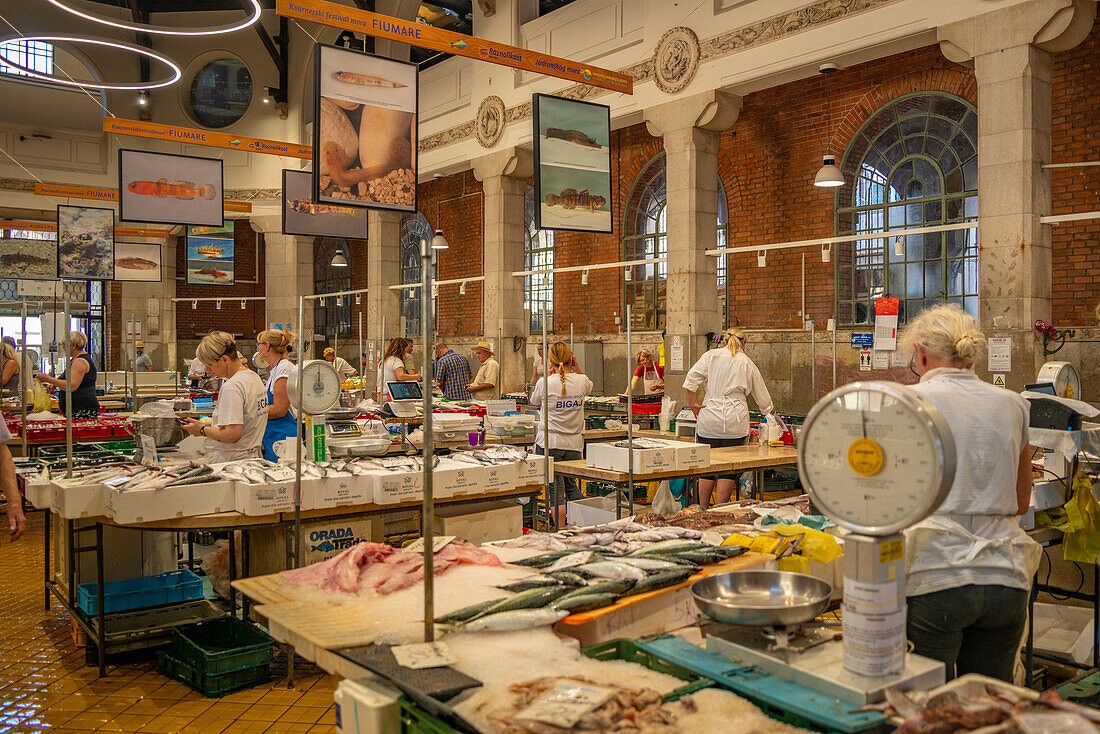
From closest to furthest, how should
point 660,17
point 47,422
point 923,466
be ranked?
point 923,466 → point 47,422 → point 660,17

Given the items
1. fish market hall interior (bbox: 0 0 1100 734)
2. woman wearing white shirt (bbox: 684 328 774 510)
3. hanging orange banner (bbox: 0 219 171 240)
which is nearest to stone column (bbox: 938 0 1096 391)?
fish market hall interior (bbox: 0 0 1100 734)

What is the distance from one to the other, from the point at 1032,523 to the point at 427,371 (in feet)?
11.8

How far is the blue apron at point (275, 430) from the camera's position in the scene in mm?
6574

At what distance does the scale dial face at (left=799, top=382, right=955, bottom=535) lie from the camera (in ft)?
6.71

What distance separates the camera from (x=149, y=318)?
22578mm

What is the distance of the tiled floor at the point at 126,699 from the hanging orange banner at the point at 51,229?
1771cm

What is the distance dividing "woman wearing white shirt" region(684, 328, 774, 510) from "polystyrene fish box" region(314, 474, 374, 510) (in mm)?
3818

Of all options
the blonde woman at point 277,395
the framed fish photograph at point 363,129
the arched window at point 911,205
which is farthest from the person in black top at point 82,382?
the arched window at point 911,205

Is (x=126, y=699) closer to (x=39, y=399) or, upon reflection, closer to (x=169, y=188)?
(x=39, y=399)

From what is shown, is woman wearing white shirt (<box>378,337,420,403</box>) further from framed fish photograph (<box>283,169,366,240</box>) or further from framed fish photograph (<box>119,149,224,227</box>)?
framed fish photograph (<box>119,149,224,227</box>)

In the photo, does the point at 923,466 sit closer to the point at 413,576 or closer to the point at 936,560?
the point at 936,560

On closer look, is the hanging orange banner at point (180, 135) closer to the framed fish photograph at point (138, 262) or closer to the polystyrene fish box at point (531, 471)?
the framed fish photograph at point (138, 262)

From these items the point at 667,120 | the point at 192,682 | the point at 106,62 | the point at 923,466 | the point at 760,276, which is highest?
the point at 106,62

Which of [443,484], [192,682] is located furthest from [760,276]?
[192,682]
